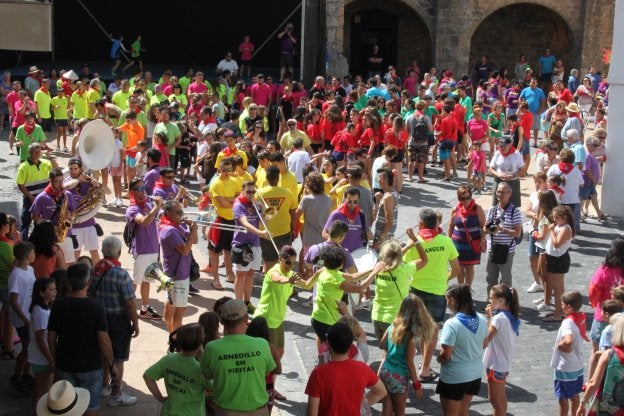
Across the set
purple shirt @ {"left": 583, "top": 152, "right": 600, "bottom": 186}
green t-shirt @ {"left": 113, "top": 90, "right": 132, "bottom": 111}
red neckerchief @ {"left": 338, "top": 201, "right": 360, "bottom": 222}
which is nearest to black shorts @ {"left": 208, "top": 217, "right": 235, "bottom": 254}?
red neckerchief @ {"left": 338, "top": 201, "right": 360, "bottom": 222}

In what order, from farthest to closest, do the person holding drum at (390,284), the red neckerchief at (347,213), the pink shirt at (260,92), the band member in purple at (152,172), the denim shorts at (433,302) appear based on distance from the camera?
the pink shirt at (260,92) < the band member in purple at (152,172) < the red neckerchief at (347,213) < the denim shorts at (433,302) < the person holding drum at (390,284)

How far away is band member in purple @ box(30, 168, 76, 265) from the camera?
9.99 metres

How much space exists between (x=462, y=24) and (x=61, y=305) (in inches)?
853

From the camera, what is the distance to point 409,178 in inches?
657

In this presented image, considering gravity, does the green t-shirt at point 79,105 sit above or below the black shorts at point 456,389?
above

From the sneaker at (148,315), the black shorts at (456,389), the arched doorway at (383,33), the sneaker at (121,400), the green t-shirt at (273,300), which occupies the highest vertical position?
the arched doorway at (383,33)

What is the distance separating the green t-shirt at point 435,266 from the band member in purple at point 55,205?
12.0 ft

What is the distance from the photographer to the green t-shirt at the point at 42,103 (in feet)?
61.7

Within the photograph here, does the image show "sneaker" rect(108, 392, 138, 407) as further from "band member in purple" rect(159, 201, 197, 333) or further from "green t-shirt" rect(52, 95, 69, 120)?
"green t-shirt" rect(52, 95, 69, 120)

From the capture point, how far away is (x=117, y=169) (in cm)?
1406

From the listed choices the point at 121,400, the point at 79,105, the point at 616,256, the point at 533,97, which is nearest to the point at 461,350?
the point at 616,256

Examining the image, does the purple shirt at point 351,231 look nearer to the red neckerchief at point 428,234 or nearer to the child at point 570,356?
the red neckerchief at point 428,234

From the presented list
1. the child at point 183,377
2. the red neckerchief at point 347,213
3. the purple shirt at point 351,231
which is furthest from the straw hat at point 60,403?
the red neckerchief at point 347,213

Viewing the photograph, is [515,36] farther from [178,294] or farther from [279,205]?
[178,294]
